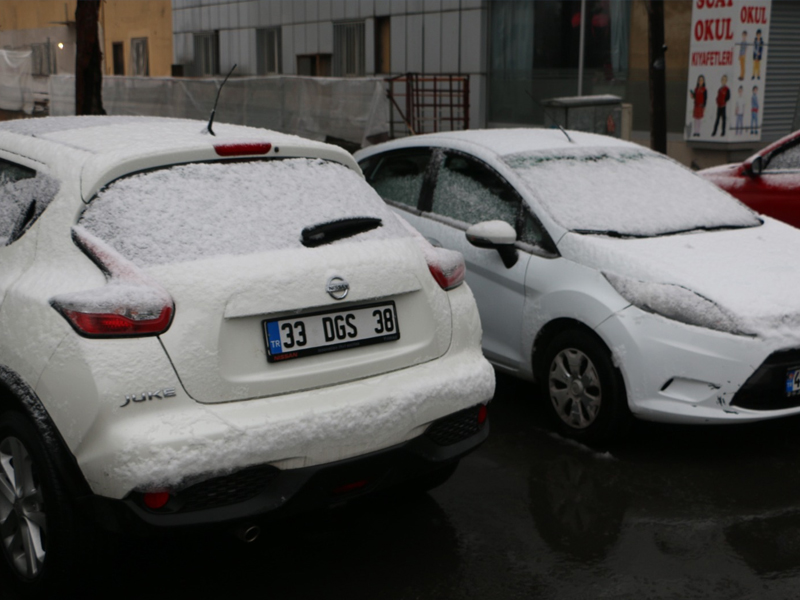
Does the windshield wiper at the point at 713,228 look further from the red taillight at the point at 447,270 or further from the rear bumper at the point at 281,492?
the rear bumper at the point at 281,492

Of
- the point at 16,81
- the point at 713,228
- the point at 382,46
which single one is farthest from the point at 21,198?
the point at 16,81

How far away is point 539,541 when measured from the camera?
3.80m

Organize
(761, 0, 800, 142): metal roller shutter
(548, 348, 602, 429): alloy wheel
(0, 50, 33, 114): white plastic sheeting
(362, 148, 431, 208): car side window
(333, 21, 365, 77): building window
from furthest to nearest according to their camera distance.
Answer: (0, 50, 33, 114): white plastic sheeting < (333, 21, 365, 77): building window < (761, 0, 800, 142): metal roller shutter < (362, 148, 431, 208): car side window < (548, 348, 602, 429): alloy wheel

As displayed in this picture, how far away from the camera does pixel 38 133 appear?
147 inches

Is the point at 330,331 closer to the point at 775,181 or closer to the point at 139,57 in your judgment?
the point at 775,181

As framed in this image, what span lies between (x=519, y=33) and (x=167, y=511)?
18.8m

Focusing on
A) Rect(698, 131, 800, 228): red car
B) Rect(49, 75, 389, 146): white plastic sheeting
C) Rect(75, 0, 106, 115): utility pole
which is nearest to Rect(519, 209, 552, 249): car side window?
Rect(698, 131, 800, 228): red car

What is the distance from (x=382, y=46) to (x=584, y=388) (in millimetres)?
20945

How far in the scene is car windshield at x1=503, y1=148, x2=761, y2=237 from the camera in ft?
17.0

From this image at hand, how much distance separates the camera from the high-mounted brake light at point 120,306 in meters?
2.86

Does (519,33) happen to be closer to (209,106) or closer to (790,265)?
(209,106)

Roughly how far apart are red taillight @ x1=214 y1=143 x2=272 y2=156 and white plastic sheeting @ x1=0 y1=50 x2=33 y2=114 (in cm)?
2863

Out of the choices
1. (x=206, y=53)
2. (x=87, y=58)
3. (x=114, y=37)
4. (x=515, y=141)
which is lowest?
(x=515, y=141)

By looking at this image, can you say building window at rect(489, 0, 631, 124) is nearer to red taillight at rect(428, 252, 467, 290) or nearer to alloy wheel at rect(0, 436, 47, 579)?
red taillight at rect(428, 252, 467, 290)
